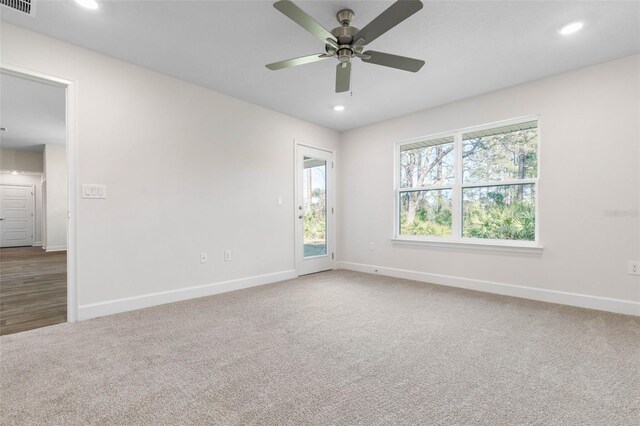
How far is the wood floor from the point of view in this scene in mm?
2711

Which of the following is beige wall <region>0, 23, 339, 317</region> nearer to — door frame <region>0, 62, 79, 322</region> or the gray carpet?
door frame <region>0, 62, 79, 322</region>

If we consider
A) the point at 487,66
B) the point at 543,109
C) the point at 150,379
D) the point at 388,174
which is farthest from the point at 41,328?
the point at 543,109

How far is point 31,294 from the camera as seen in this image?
3.56m

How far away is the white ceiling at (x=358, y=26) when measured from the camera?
218 centimetres

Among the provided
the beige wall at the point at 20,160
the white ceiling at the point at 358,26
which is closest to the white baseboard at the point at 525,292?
the white ceiling at the point at 358,26

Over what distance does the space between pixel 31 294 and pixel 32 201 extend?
7.34m

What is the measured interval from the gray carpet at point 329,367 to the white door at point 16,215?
8770 mm

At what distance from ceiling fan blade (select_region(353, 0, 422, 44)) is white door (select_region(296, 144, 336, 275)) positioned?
272 centimetres

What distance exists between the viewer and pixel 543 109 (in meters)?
3.32

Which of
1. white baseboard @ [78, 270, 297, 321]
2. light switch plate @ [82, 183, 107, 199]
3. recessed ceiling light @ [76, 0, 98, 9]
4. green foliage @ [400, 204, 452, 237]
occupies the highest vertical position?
recessed ceiling light @ [76, 0, 98, 9]

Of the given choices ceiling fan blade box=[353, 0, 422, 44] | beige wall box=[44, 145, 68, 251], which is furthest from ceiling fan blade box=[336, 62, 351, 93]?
beige wall box=[44, 145, 68, 251]

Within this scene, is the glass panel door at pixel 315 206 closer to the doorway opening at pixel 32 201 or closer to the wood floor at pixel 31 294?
the doorway opening at pixel 32 201

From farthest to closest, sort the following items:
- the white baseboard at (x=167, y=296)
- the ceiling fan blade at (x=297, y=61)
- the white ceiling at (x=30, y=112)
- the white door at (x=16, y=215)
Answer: the white door at (x=16, y=215) < the white ceiling at (x=30, y=112) < the white baseboard at (x=167, y=296) < the ceiling fan blade at (x=297, y=61)

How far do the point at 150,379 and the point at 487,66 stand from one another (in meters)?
3.80
